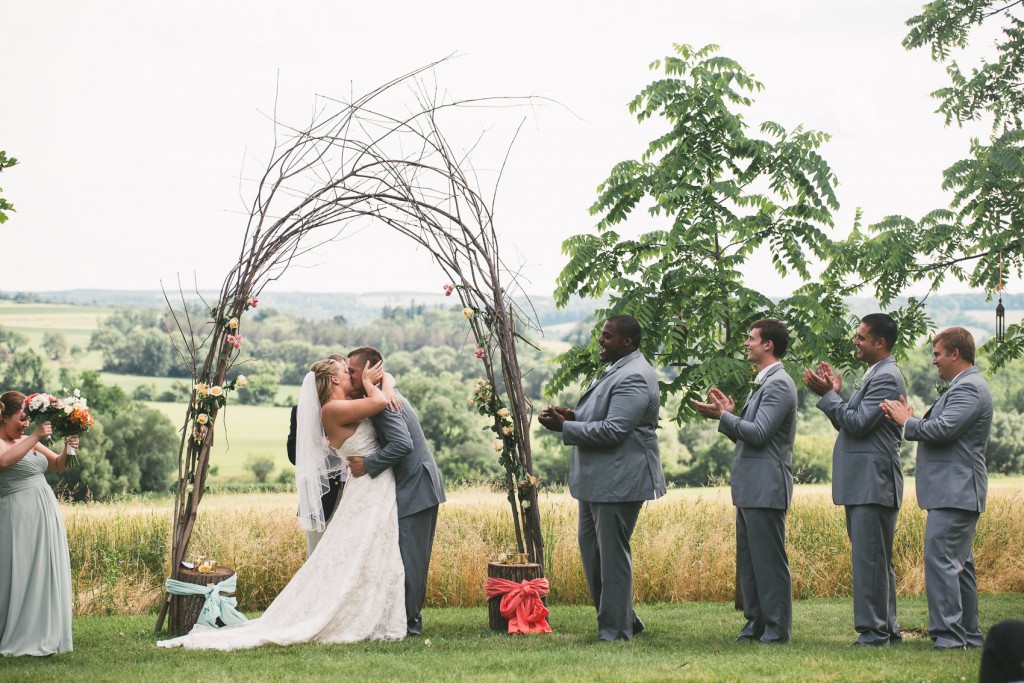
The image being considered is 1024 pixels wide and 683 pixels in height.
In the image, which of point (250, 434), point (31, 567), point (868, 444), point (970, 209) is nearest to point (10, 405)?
point (31, 567)

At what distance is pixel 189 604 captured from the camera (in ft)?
23.9

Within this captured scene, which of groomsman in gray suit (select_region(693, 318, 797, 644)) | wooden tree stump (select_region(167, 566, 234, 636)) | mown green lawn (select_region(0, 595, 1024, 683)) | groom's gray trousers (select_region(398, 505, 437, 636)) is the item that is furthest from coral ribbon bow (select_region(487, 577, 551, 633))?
wooden tree stump (select_region(167, 566, 234, 636))

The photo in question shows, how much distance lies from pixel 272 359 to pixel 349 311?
16807 mm

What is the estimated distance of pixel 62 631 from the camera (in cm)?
674

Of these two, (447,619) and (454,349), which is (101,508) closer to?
(447,619)

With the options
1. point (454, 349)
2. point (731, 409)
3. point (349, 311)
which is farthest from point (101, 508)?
point (349, 311)

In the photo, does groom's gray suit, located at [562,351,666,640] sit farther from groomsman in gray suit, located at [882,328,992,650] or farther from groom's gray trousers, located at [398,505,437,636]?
groomsman in gray suit, located at [882,328,992,650]

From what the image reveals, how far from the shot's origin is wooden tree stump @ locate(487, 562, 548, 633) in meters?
7.03

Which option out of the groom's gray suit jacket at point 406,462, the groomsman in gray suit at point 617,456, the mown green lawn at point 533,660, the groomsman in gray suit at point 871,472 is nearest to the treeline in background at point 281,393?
the groom's gray suit jacket at point 406,462

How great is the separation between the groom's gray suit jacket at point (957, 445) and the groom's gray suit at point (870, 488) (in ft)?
0.68

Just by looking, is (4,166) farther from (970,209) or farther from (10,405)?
(970,209)

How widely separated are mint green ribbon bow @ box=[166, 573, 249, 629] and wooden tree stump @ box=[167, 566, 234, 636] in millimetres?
40

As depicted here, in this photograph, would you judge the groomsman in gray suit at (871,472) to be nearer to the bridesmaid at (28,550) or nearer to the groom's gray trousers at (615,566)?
the groom's gray trousers at (615,566)

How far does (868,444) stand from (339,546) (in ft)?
11.3
